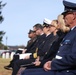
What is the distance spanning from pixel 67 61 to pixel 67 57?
5 centimetres

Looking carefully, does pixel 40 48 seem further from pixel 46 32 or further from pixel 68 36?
pixel 68 36

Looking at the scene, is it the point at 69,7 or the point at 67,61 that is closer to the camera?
the point at 67,61

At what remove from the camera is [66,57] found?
504 centimetres

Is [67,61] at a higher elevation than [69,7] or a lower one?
lower

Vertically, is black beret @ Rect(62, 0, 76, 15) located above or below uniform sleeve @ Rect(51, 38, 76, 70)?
above

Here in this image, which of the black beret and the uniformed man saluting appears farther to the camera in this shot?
the black beret

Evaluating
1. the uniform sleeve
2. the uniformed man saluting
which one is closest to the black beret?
the uniformed man saluting

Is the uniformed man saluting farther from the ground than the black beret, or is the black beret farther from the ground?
the black beret

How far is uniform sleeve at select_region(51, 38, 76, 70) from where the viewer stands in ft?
16.4

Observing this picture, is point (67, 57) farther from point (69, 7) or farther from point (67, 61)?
point (69, 7)

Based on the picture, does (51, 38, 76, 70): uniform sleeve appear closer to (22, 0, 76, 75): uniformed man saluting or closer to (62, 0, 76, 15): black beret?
(22, 0, 76, 75): uniformed man saluting

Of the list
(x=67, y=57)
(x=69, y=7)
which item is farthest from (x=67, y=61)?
(x=69, y=7)

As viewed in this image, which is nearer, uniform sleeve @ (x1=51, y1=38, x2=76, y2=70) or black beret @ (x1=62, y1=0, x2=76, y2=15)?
uniform sleeve @ (x1=51, y1=38, x2=76, y2=70)

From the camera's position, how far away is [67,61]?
5.02 metres
